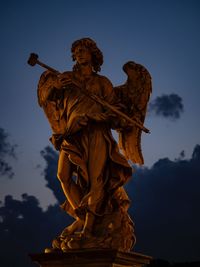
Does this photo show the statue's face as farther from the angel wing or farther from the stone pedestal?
the stone pedestal

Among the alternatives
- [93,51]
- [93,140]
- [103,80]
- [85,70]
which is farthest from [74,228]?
[93,51]

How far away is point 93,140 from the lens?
31.1ft

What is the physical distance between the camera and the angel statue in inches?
356

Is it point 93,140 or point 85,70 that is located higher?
point 85,70

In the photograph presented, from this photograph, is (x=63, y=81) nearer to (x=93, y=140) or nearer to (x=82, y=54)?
(x=82, y=54)

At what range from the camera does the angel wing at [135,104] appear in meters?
9.90

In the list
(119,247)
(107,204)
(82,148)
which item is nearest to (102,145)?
(82,148)

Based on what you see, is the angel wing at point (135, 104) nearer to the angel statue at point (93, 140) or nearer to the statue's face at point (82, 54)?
the angel statue at point (93, 140)

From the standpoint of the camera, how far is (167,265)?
71.4ft

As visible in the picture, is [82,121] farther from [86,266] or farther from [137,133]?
[86,266]

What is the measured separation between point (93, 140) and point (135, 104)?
1.06 m

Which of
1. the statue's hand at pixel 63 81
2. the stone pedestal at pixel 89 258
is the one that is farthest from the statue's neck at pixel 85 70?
the stone pedestal at pixel 89 258

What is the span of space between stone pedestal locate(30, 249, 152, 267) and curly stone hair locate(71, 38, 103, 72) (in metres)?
3.52

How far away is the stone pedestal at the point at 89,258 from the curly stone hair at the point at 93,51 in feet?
11.5
